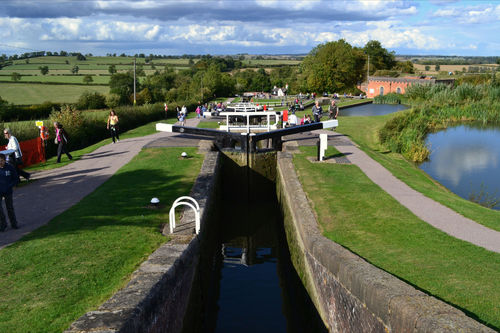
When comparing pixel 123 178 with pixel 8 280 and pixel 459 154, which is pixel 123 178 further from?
pixel 459 154

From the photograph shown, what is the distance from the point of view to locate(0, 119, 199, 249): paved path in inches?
368

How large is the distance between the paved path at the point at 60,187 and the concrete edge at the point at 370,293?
5.62 metres

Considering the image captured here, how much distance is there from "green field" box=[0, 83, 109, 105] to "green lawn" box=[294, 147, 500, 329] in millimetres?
46053

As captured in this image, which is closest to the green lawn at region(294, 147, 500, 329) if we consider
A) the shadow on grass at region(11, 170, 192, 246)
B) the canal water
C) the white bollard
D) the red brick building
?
the canal water

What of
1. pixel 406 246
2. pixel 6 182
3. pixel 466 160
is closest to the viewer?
pixel 406 246

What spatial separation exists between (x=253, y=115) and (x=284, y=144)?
3.82 metres

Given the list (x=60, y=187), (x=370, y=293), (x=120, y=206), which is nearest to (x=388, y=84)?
(x=60, y=187)

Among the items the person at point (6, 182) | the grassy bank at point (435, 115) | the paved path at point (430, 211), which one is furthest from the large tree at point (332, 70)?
the person at point (6, 182)

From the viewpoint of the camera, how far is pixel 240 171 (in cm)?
1734

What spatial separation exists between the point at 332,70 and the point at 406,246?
7251cm

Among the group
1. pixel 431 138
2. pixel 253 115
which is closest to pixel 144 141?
pixel 253 115

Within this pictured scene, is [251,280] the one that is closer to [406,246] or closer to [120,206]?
[120,206]

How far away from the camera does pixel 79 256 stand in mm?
7262

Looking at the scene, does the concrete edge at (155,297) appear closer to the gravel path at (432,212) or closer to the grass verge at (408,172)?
the gravel path at (432,212)
